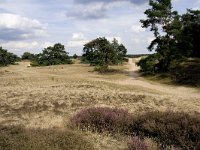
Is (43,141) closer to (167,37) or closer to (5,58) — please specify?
(167,37)

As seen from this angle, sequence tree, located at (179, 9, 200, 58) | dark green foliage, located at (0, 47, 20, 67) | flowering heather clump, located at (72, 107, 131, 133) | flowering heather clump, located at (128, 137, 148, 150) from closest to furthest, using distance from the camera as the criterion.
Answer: flowering heather clump, located at (128, 137, 148, 150) → flowering heather clump, located at (72, 107, 131, 133) → tree, located at (179, 9, 200, 58) → dark green foliage, located at (0, 47, 20, 67)

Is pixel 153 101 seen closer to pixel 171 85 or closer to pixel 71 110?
pixel 71 110

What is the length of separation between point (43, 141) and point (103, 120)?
12.2ft

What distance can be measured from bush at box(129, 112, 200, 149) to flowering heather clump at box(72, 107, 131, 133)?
1.55 ft

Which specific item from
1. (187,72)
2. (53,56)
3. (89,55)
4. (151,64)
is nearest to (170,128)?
(187,72)

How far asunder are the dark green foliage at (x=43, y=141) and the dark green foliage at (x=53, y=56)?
227 ft

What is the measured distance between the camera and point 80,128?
1423 cm

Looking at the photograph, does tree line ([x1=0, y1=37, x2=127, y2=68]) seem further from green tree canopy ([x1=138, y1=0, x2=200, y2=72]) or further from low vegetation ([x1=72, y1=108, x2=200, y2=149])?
low vegetation ([x1=72, y1=108, x2=200, y2=149])

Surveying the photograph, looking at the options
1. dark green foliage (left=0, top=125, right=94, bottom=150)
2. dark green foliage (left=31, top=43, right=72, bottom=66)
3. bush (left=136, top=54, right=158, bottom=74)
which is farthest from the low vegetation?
dark green foliage (left=31, top=43, right=72, bottom=66)

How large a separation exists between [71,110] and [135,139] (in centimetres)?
814

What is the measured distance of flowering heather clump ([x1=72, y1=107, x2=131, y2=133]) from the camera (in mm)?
13844

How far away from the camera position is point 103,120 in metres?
14.3

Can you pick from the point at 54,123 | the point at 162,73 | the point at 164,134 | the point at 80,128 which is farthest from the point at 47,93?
the point at 162,73

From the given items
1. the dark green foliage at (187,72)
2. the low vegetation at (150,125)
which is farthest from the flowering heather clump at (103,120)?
the dark green foliage at (187,72)
